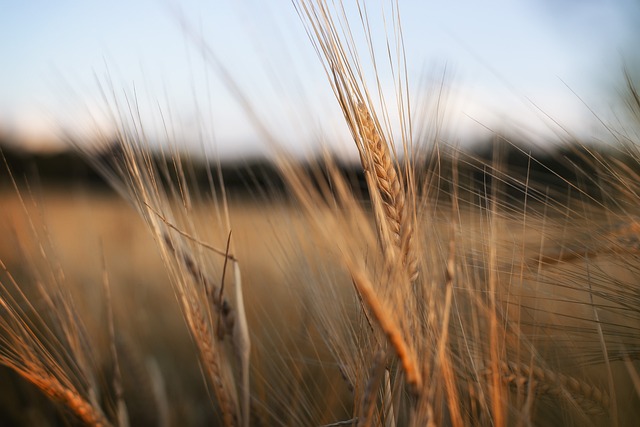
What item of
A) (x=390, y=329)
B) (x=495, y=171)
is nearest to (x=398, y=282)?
(x=390, y=329)

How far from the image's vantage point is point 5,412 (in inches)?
44.1

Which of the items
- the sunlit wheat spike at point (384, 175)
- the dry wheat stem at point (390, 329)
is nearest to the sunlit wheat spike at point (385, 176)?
the sunlit wheat spike at point (384, 175)

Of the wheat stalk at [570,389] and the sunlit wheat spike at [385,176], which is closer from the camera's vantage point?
the sunlit wheat spike at [385,176]

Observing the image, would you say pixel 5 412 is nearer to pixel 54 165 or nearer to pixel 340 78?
pixel 340 78

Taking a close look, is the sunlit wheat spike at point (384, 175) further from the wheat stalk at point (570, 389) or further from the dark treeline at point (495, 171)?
the wheat stalk at point (570, 389)

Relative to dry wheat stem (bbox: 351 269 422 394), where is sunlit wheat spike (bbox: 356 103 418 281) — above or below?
above

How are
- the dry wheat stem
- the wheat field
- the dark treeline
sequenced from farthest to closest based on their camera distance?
1. the dark treeline
2. the wheat field
3. the dry wheat stem

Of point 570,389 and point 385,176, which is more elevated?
point 385,176

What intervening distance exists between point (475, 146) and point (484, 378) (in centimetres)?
33

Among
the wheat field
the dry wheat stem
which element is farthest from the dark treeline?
the dry wheat stem

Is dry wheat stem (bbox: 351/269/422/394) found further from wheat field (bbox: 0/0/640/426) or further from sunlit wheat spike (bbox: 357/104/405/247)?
sunlit wheat spike (bbox: 357/104/405/247)

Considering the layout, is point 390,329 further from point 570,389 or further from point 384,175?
point 570,389

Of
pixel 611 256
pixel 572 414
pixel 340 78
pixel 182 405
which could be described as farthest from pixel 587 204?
pixel 182 405

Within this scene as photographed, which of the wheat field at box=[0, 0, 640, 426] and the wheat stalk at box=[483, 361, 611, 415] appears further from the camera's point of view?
the wheat stalk at box=[483, 361, 611, 415]
